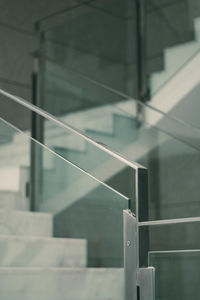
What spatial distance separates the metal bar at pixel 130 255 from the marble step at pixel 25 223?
3.06 ft

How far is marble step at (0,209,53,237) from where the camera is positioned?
3.04 m

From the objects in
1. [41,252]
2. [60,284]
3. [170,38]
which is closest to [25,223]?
[41,252]

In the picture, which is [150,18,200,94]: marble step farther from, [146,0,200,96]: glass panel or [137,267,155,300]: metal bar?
[137,267,155,300]: metal bar

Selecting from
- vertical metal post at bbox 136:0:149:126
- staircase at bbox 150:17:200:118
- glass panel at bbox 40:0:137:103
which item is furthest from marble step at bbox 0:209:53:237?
glass panel at bbox 40:0:137:103

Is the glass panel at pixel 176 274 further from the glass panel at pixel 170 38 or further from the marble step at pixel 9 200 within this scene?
the glass panel at pixel 170 38

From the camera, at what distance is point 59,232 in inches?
123

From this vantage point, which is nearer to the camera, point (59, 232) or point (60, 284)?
point (60, 284)

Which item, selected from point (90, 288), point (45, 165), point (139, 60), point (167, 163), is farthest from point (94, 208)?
point (139, 60)

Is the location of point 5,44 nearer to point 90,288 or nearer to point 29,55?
point 29,55

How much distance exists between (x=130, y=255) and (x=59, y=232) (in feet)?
3.16

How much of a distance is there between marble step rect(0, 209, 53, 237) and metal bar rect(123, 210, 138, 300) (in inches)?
36.7

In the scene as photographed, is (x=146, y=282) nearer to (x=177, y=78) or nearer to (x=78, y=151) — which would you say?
(x=78, y=151)

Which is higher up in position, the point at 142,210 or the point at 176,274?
the point at 142,210

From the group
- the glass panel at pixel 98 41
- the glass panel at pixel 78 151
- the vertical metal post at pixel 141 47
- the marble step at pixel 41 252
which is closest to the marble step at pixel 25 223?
the marble step at pixel 41 252
